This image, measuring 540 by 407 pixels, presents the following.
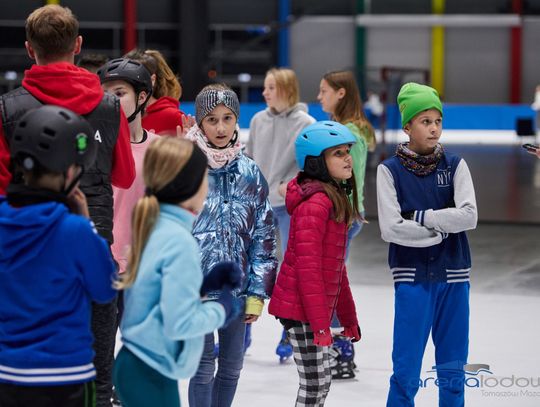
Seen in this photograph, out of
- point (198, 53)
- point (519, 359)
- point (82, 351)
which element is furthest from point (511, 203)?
point (198, 53)

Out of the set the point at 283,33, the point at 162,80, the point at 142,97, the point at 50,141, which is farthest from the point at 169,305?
the point at 283,33

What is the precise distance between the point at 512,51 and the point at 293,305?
2803cm

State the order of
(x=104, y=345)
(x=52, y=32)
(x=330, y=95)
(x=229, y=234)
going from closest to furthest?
(x=52, y=32) → (x=104, y=345) → (x=229, y=234) → (x=330, y=95)

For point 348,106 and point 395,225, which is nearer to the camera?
point 395,225

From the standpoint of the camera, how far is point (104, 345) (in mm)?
3650

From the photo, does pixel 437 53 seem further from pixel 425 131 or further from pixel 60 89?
pixel 60 89

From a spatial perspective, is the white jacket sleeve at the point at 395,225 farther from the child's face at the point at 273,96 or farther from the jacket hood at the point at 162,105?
the child's face at the point at 273,96

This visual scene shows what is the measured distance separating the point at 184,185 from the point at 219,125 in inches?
45.8

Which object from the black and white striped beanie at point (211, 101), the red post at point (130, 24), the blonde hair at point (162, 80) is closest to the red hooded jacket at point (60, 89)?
the black and white striped beanie at point (211, 101)

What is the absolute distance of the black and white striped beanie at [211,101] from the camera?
4.03 m

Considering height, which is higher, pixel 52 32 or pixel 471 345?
pixel 52 32

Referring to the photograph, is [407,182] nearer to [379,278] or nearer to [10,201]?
[10,201]

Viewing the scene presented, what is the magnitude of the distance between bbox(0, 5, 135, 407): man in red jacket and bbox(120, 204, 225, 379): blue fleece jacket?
0.75 meters

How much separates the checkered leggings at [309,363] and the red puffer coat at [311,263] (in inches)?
2.8
